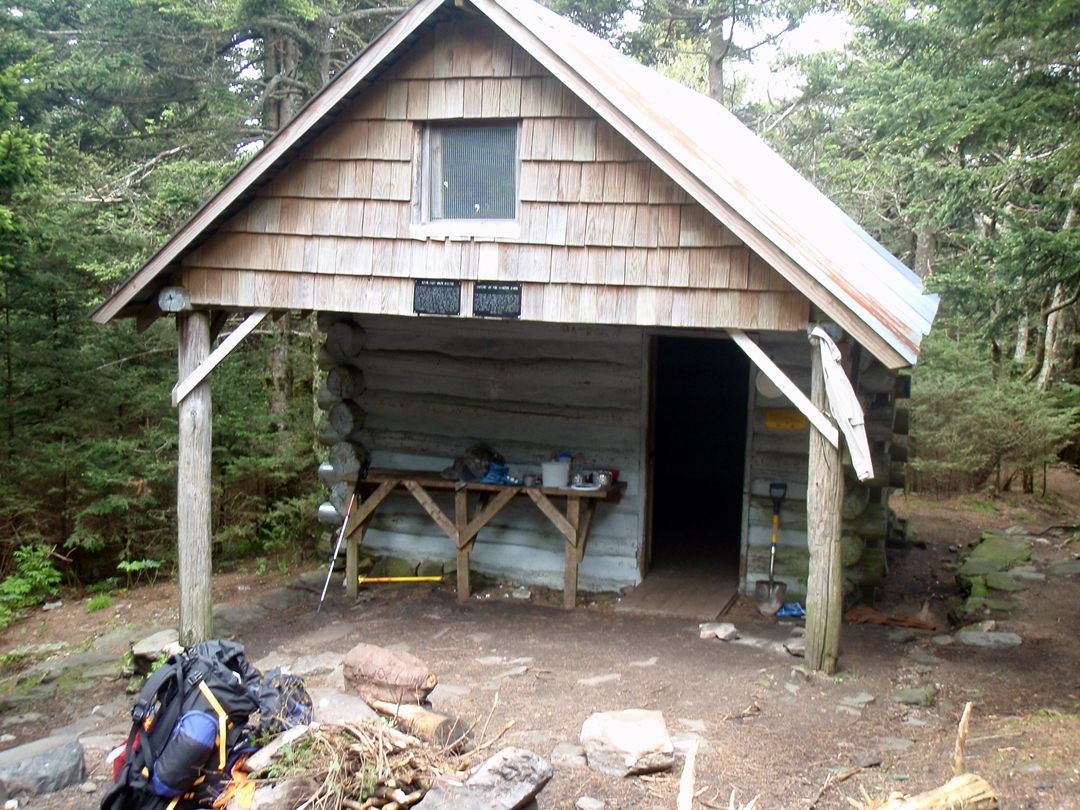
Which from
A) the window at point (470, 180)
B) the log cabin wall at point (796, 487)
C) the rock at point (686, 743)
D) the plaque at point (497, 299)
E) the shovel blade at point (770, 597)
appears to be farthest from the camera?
the shovel blade at point (770, 597)

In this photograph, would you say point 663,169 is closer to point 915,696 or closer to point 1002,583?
point 915,696

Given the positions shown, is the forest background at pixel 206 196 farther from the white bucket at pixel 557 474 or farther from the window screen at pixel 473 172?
the white bucket at pixel 557 474

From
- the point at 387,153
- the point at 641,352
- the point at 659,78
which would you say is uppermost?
the point at 659,78

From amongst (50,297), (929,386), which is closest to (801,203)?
(929,386)

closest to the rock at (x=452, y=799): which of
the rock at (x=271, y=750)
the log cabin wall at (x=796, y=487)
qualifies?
the rock at (x=271, y=750)

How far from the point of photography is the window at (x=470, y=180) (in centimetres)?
752

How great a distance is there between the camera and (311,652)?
809 centimetres

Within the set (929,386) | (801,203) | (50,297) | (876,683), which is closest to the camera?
(876,683)

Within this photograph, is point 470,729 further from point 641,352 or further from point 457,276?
point 641,352

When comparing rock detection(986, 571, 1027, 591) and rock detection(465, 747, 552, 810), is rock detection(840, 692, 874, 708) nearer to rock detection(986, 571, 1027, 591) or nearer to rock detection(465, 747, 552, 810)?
rock detection(465, 747, 552, 810)

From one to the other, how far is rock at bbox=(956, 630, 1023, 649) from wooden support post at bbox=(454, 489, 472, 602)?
4.69 metres

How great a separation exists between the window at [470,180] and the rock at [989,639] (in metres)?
5.21

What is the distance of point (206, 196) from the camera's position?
1250cm

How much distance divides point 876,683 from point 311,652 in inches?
183
